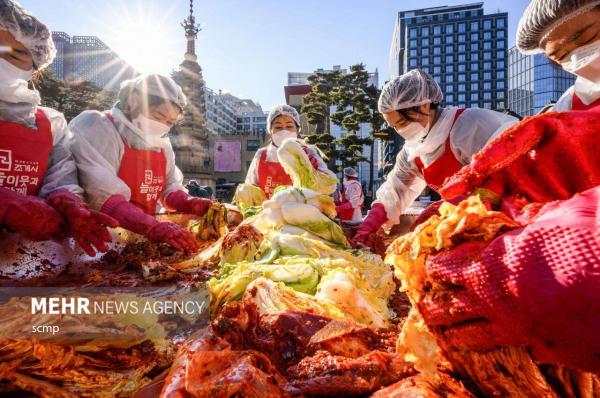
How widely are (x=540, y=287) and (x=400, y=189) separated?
119 inches

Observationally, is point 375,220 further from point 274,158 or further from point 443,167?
point 274,158

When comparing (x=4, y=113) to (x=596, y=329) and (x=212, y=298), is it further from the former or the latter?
(x=596, y=329)

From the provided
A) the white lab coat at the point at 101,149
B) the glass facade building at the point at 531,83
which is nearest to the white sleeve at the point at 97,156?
the white lab coat at the point at 101,149

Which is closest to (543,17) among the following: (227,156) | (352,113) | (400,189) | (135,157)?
(400,189)

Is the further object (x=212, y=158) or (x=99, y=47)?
(x=99, y=47)

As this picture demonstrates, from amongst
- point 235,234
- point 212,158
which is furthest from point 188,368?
point 212,158

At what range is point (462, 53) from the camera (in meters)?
54.8

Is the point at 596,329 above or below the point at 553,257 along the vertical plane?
below

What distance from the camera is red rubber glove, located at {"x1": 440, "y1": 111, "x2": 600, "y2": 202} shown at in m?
0.92

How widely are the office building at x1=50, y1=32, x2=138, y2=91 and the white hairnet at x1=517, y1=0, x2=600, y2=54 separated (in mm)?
32083

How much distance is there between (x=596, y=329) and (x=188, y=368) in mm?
896

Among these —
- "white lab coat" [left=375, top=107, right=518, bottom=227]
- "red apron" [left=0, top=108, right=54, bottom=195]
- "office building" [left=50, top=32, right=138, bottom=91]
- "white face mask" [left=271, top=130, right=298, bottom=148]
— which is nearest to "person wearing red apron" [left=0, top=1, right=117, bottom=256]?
"red apron" [left=0, top=108, right=54, bottom=195]

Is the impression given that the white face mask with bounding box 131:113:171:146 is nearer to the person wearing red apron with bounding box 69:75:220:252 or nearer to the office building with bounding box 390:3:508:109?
the person wearing red apron with bounding box 69:75:220:252

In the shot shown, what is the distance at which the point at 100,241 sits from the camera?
202 cm
